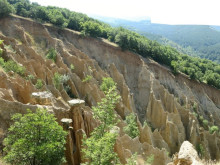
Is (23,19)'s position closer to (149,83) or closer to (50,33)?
(50,33)

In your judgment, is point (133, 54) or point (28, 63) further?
point (133, 54)

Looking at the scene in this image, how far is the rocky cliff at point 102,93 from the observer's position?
2236 cm

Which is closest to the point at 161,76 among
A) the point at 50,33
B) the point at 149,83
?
the point at 149,83

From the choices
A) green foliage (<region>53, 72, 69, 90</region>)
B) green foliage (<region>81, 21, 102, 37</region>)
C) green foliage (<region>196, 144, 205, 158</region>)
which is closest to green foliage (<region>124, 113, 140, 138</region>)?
green foliage (<region>53, 72, 69, 90</region>)

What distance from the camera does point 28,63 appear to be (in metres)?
32.7

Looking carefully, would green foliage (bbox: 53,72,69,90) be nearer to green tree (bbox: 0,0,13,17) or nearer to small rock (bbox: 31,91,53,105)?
small rock (bbox: 31,91,53,105)

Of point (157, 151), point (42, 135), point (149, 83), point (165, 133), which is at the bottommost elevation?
point (165, 133)

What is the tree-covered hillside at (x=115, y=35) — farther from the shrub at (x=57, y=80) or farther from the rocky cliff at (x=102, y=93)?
the shrub at (x=57, y=80)

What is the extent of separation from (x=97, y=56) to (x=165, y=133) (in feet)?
76.1

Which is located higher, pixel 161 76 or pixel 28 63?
pixel 28 63

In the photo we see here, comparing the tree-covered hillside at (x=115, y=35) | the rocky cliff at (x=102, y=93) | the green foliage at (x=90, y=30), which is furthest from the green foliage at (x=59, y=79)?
the green foliage at (x=90, y=30)

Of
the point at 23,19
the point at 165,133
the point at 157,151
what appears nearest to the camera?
the point at 157,151

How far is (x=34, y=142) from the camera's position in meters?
14.1

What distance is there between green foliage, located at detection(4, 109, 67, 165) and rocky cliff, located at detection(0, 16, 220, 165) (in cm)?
302
